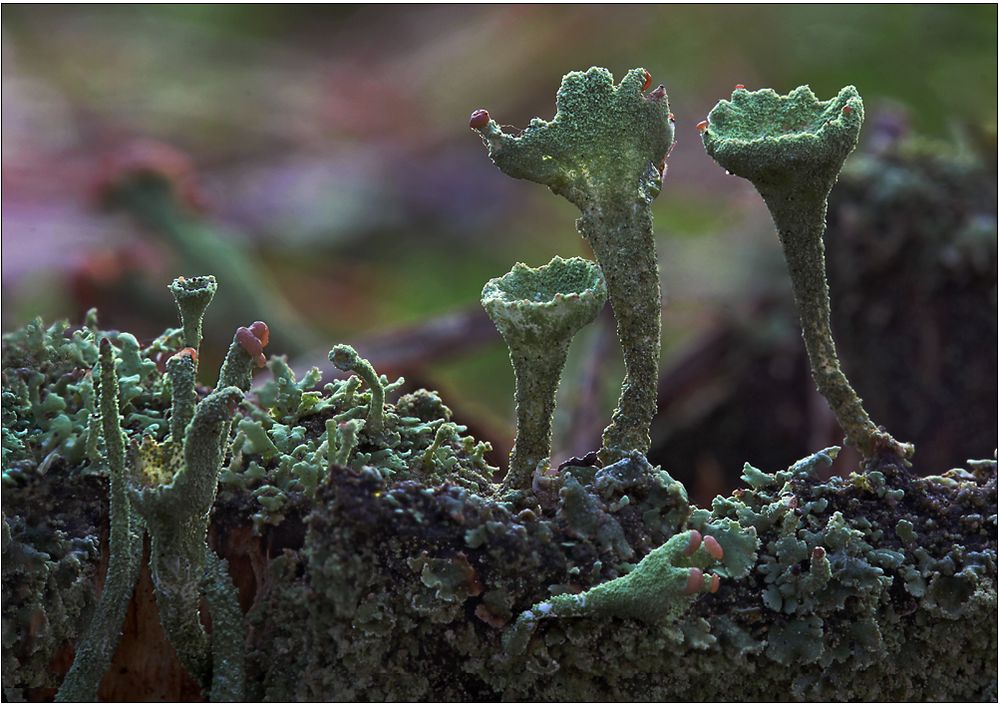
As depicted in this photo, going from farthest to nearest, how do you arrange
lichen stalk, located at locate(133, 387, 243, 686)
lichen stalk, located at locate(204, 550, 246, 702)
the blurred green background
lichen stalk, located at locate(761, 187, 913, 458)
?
the blurred green background < lichen stalk, located at locate(761, 187, 913, 458) < lichen stalk, located at locate(204, 550, 246, 702) < lichen stalk, located at locate(133, 387, 243, 686)

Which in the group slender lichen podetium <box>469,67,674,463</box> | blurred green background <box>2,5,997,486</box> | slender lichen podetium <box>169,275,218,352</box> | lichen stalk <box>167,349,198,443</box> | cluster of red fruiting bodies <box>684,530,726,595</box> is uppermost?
blurred green background <box>2,5,997,486</box>

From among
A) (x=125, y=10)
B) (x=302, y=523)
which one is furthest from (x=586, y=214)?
(x=125, y=10)

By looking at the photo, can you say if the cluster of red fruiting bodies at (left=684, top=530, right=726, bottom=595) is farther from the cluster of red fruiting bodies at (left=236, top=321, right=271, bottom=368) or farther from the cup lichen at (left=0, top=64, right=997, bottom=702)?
the cluster of red fruiting bodies at (left=236, top=321, right=271, bottom=368)

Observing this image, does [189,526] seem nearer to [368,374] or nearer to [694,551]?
[368,374]

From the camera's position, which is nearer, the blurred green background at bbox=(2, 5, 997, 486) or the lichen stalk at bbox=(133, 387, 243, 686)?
the lichen stalk at bbox=(133, 387, 243, 686)

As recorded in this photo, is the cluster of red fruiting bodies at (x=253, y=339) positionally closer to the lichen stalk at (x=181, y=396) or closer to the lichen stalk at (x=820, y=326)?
the lichen stalk at (x=181, y=396)

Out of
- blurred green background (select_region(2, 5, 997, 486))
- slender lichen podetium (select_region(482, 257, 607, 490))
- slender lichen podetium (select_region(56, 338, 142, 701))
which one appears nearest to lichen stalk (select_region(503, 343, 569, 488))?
slender lichen podetium (select_region(482, 257, 607, 490))
